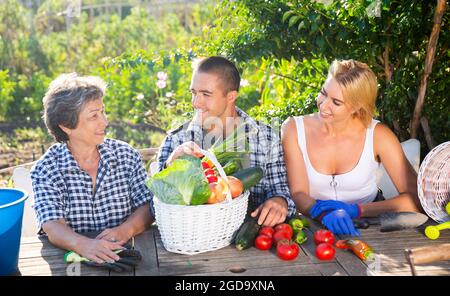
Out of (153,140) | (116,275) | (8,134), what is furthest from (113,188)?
(8,134)

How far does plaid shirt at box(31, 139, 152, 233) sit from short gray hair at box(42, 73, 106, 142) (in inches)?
4.0

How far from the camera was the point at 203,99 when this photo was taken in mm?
2760

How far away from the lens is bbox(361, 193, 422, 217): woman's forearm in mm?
2617

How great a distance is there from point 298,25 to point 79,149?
62.9 inches

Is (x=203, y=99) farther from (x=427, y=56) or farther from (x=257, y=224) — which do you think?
(x=427, y=56)

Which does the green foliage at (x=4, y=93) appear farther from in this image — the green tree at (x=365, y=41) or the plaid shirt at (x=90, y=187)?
the plaid shirt at (x=90, y=187)

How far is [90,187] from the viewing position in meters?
2.51

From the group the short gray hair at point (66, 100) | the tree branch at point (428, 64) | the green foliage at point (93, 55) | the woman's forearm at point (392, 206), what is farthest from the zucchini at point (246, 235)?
the green foliage at point (93, 55)

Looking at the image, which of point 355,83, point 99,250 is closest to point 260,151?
point 355,83

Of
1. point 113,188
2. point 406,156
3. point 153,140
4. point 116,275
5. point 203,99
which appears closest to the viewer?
point 116,275

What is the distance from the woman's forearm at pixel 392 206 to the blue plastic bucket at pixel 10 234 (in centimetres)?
149

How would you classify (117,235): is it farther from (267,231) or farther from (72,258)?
(267,231)

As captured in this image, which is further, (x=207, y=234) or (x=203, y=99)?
(x=203, y=99)

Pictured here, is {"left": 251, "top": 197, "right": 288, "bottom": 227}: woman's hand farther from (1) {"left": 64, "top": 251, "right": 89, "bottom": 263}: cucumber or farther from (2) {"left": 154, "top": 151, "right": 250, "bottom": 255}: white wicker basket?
(1) {"left": 64, "top": 251, "right": 89, "bottom": 263}: cucumber
